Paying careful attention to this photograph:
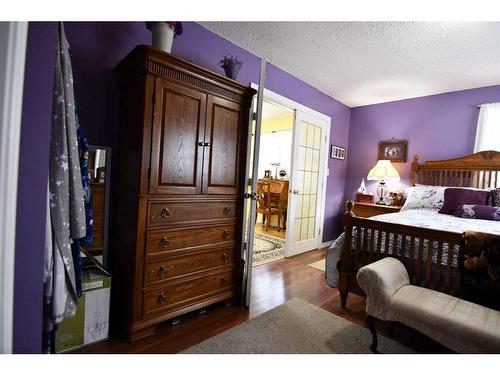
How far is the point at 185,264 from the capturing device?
5.71ft

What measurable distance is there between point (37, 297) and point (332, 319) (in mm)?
1781

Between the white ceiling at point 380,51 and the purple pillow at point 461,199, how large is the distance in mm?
1327

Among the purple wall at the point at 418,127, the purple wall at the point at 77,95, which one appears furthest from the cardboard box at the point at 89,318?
the purple wall at the point at 418,127

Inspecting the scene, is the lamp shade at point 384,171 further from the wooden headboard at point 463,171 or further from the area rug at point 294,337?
the area rug at point 294,337

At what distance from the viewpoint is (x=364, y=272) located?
5.13 feet

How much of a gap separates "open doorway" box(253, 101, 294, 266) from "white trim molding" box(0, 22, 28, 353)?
285 cm

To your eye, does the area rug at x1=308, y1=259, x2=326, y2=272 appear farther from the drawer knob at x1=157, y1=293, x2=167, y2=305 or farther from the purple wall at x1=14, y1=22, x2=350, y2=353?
the purple wall at x1=14, y1=22, x2=350, y2=353

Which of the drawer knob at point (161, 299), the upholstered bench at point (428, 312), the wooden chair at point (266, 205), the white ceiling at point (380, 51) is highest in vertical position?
the white ceiling at point (380, 51)

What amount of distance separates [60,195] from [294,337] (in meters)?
1.55

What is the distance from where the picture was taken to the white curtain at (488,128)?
304cm

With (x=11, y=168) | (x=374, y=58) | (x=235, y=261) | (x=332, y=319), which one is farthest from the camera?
(x=374, y=58)

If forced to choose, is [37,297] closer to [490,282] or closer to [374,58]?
[490,282]

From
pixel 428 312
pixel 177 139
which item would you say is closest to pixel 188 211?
pixel 177 139
